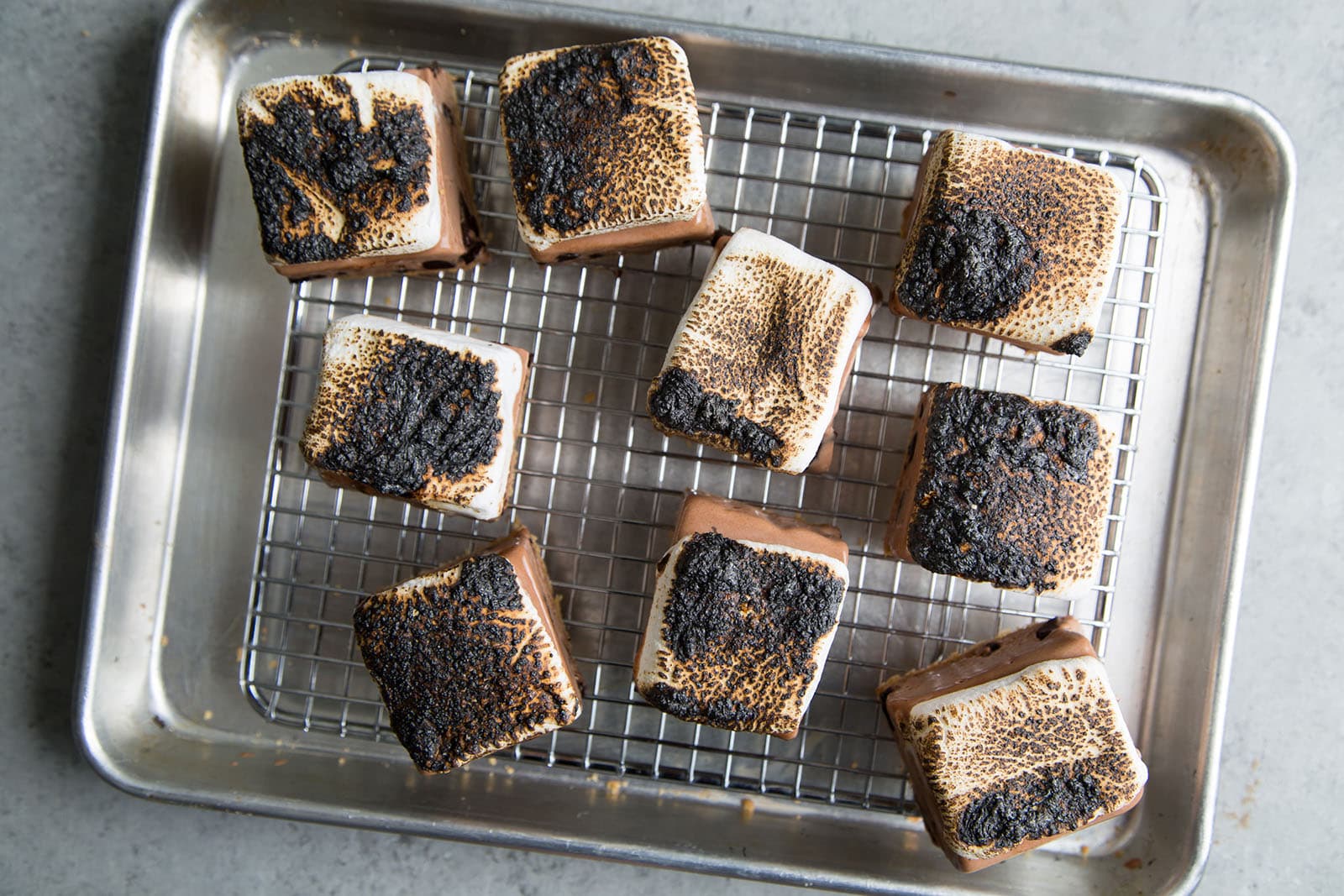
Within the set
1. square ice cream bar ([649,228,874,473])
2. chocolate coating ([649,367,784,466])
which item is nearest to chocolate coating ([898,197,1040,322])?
square ice cream bar ([649,228,874,473])

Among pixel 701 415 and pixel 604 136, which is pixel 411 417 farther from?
pixel 604 136

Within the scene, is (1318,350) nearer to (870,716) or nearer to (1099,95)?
(1099,95)

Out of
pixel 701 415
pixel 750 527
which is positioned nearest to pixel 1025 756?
pixel 750 527

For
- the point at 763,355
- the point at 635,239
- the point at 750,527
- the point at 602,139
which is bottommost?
the point at 750,527

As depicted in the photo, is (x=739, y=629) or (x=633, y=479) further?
(x=633, y=479)

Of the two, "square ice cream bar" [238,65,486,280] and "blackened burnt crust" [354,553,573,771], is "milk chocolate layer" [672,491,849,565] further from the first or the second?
"square ice cream bar" [238,65,486,280]
